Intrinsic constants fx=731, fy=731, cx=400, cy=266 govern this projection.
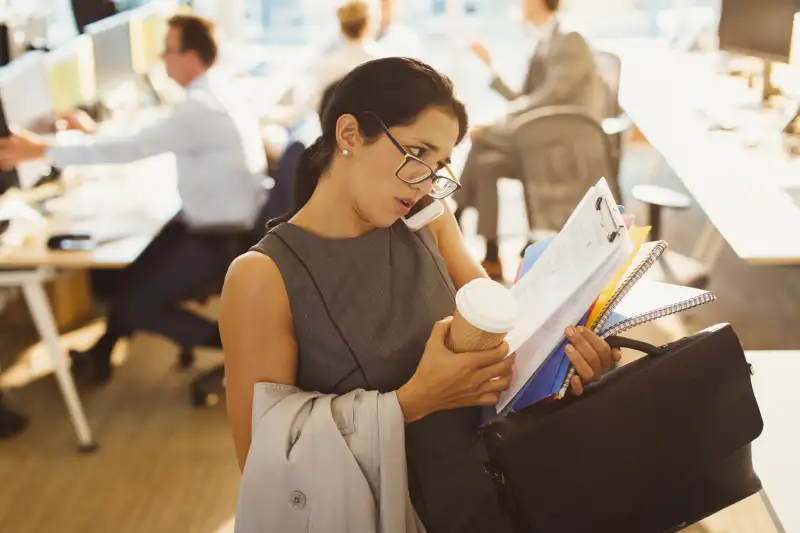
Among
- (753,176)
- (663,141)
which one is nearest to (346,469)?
(753,176)

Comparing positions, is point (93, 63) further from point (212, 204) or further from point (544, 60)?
point (544, 60)

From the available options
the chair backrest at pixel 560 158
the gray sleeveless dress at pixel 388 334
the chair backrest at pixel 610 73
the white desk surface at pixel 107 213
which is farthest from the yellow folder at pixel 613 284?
the chair backrest at pixel 610 73

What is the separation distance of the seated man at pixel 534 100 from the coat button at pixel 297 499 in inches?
99.9

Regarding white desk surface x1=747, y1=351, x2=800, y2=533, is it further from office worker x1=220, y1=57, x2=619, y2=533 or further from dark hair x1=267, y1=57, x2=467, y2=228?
dark hair x1=267, y1=57, x2=467, y2=228

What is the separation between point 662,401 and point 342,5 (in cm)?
308

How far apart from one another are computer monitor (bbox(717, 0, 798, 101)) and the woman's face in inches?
110

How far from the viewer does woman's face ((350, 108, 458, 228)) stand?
1.03m

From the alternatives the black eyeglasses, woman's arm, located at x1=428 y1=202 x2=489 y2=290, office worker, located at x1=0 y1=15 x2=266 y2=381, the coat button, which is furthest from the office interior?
→ the coat button

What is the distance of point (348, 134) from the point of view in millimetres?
1056

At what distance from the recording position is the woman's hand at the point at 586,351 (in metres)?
0.93

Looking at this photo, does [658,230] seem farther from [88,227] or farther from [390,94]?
[390,94]

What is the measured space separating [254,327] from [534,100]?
2677 mm

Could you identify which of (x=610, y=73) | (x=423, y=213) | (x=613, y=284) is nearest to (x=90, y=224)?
(x=423, y=213)

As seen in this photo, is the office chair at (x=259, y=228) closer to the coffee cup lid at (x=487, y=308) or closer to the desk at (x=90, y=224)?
the desk at (x=90, y=224)
